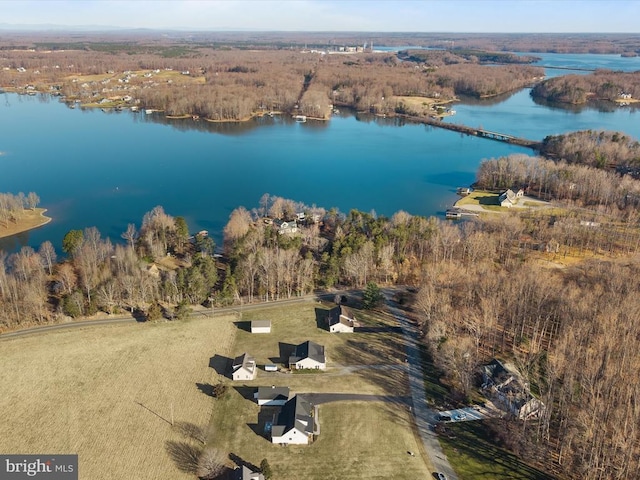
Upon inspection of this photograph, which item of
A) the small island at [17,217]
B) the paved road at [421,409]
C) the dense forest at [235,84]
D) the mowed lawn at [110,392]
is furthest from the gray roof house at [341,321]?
the dense forest at [235,84]

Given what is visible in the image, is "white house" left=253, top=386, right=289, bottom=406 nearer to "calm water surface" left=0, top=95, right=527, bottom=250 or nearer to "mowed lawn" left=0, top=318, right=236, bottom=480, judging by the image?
"mowed lawn" left=0, top=318, right=236, bottom=480

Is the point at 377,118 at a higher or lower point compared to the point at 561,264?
higher

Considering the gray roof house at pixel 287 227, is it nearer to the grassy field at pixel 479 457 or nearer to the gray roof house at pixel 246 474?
the grassy field at pixel 479 457

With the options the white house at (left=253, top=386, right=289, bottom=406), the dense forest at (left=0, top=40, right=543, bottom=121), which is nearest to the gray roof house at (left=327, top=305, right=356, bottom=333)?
the white house at (left=253, top=386, right=289, bottom=406)

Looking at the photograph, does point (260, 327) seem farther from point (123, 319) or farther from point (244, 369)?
point (123, 319)

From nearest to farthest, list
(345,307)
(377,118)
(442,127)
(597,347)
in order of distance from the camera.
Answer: (597,347) < (345,307) < (442,127) < (377,118)

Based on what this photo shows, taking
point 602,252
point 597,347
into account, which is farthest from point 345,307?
point 602,252

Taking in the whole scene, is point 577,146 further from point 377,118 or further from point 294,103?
point 294,103

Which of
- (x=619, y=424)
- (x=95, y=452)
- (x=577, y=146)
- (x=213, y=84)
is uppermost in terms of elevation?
(x=213, y=84)
